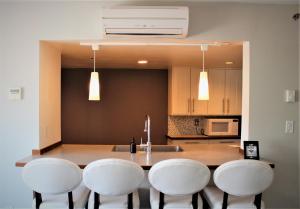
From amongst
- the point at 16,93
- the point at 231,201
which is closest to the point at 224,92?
the point at 231,201

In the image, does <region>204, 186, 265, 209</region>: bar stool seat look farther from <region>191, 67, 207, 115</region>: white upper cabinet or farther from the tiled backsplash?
the tiled backsplash

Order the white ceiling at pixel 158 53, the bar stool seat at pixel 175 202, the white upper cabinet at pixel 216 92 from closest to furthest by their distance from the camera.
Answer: the bar stool seat at pixel 175 202 → the white ceiling at pixel 158 53 → the white upper cabinet at pixel 216 92

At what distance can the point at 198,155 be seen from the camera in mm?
2760

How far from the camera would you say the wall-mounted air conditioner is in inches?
95.4

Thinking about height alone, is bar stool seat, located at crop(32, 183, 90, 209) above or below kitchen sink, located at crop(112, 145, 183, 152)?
below

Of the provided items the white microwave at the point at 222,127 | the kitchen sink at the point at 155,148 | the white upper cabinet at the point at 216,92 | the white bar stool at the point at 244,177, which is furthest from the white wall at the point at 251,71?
the white upper cabinet at the point at 216,92

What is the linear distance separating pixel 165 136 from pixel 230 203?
3426 millimetres

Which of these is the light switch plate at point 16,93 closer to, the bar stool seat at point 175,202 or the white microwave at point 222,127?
the bar stool seat at point 175,202

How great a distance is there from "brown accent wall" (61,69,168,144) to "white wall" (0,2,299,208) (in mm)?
2651

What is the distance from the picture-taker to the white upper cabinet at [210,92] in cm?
500

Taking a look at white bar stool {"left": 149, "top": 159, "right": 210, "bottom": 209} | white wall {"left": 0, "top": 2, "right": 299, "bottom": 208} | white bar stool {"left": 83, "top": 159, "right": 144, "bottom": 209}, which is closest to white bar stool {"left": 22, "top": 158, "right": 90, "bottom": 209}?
white bar stool {"left": 83, "top": 159, "right": 144, "bottom": 209}

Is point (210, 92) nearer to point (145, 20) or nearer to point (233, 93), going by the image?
point (233, 93)

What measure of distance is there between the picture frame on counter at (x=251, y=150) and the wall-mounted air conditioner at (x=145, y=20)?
124cm

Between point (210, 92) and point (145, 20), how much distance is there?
2947mm
